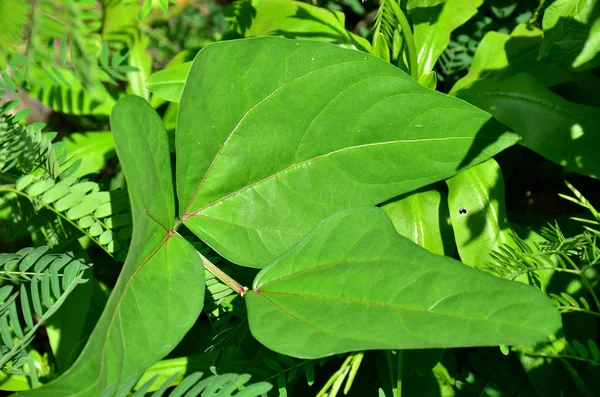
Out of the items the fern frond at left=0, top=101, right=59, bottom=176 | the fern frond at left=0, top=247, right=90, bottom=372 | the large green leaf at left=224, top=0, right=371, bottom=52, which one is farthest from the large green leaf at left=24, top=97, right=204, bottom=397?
the large green leaf at left=224, top=0, right=371, bottom=52

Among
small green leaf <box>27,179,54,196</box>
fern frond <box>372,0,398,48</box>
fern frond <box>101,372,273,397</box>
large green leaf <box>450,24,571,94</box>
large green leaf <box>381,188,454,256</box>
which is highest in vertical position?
fern frond <box>372,0,398,48</box>

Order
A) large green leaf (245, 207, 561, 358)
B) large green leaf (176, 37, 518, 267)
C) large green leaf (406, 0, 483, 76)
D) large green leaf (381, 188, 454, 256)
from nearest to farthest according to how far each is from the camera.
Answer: large green leaf (245, 207, 561, 358)
large green leaf (176, 37, 518, 267)
large green leaf (381, 188, 454, 256)
large green leaf (406, 0, 483, 76)

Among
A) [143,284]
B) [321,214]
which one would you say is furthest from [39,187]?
[321,214]

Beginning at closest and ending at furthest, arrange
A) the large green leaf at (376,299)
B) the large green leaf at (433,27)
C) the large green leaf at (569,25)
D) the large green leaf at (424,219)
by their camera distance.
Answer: the large green leaf at (376,299)
the large green leaf at (569,25)
the large green leaf at (424,219)
the large green leaf at (433,27)

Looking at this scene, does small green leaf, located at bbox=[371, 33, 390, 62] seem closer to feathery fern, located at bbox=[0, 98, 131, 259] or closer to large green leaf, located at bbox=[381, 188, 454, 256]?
large green leaf, located at bbox=[381, 188, 454, 256]

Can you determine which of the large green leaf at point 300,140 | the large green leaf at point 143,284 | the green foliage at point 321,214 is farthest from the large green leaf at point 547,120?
the large green leaf at point 143,284

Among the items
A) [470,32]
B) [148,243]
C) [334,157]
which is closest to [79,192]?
[148,243]

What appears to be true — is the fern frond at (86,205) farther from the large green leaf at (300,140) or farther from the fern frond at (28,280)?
the large green leaf at (300,140)
